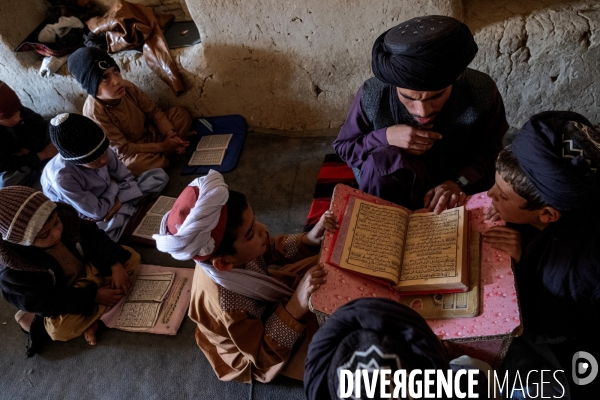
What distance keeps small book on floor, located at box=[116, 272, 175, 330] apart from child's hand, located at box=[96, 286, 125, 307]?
70mm

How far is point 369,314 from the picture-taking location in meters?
0.91

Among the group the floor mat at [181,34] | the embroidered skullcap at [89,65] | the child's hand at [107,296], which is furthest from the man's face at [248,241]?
the floor mat at [181,34]

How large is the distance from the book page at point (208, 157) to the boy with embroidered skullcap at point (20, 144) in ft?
3.89

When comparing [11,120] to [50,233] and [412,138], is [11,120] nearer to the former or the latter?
[50,233]

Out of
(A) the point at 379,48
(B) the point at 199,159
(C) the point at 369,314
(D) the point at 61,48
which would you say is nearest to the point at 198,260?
(C) the point at 369,314

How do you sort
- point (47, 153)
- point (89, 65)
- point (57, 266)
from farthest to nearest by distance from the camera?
point (47, 153)
point (89, 65)
point (57, 266)

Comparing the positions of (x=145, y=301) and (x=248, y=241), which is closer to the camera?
(x=248, y=241)

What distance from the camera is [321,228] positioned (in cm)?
190

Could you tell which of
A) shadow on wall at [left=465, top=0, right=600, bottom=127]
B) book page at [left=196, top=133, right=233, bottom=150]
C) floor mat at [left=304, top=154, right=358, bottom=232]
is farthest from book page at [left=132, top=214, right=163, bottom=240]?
shadow on wall at [left=465, top=0, right=600, bottom=127]

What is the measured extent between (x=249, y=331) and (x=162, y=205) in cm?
153

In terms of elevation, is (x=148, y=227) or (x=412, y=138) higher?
(x=412, y=138)

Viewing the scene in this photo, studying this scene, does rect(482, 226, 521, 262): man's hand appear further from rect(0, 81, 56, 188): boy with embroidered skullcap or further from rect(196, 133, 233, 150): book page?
rect(0, 81, 56, 188): boy with embroidered skullcap

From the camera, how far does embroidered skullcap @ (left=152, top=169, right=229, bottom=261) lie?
1.37m

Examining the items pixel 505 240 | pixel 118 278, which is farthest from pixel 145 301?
pixel 505 240
